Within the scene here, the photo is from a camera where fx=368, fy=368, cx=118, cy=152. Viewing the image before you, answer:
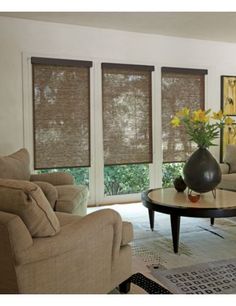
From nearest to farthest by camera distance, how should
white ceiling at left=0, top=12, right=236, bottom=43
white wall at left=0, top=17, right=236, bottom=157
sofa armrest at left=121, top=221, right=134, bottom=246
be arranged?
sofa armrest at left=121, top=221, right=134, bottom=246, white ceiling at left=0, top=12, right=236, bottom=43, white wall at left=0, top=17, right=236, bottom=157

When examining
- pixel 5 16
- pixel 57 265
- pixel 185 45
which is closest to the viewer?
pixel 57 265

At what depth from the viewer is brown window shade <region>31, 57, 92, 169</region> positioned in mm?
5125

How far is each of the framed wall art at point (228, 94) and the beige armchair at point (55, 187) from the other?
11.3 feet

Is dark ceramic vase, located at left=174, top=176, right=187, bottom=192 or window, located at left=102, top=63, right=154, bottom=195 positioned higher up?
window, located at left=102, top=63, right=154, bottom=195

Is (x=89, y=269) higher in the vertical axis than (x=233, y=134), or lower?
lower

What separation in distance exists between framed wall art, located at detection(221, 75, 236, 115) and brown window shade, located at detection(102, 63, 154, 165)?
4.74 ft

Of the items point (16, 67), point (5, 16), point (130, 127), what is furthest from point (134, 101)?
point (5, 16)

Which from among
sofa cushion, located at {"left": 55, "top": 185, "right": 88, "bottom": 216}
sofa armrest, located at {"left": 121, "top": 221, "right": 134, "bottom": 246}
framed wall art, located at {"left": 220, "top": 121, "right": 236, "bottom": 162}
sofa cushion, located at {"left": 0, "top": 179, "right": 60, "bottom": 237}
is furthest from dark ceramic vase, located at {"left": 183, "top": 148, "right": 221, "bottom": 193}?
framed wall art, located at {"left": 220, "top": 121, "right": 236, "bottom": 162}

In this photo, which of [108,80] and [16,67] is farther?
[108,80]

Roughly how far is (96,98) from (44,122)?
871 mm

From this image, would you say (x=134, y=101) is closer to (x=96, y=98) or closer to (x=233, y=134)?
(x=96, y=98)

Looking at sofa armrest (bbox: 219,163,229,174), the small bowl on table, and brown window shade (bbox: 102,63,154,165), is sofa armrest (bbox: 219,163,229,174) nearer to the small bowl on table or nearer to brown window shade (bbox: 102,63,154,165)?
brown window shade (bbox: 102,63,154,165)

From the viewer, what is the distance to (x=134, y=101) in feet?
18.8

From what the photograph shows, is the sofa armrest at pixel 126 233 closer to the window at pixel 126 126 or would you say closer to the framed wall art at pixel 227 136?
the window at pixel 126 126
